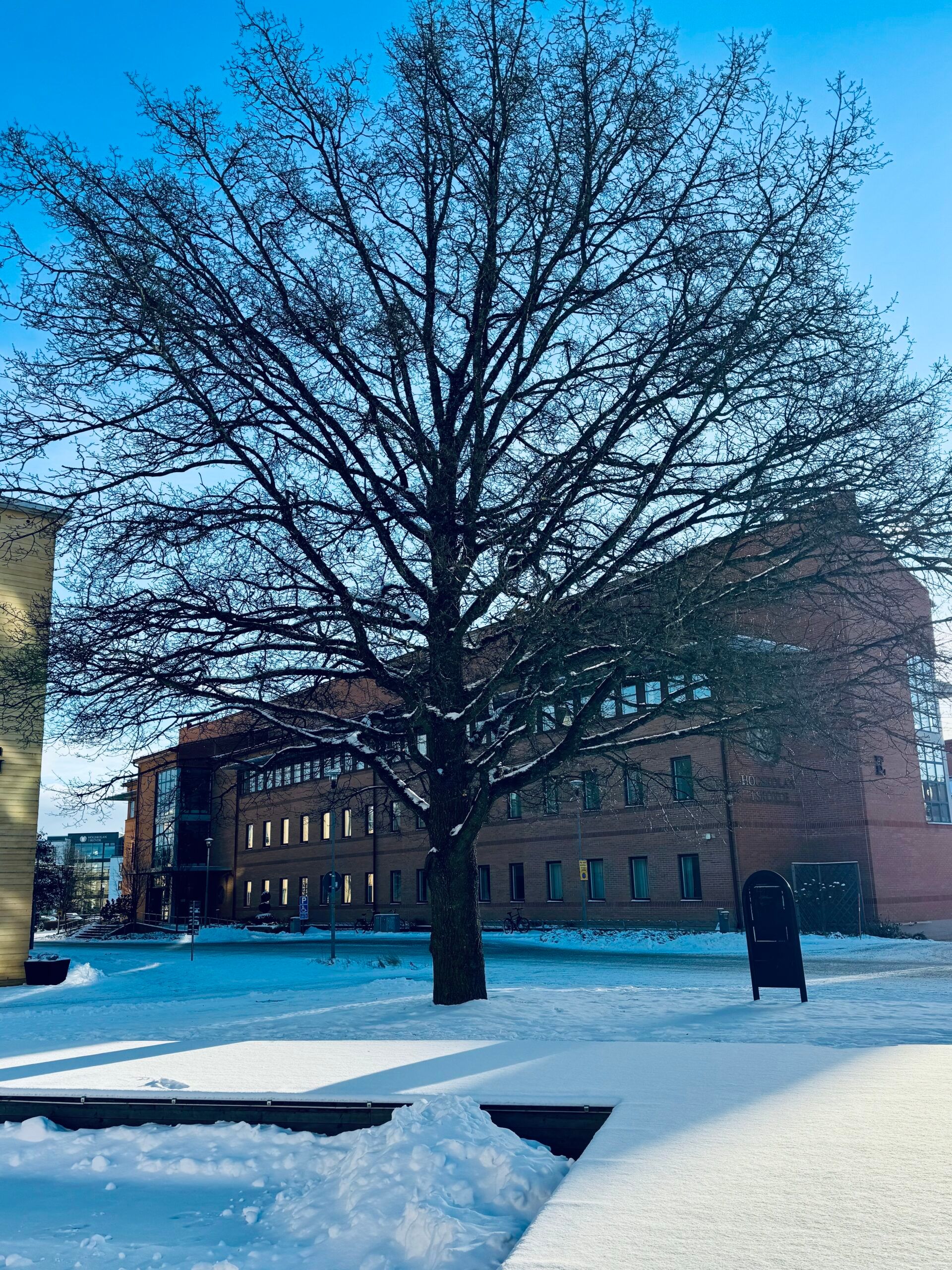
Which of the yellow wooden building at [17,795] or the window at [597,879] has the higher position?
the yellow wooden building at [17,795]

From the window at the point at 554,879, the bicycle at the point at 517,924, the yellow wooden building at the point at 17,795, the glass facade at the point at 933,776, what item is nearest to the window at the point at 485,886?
the bicycle at the point at 517,924

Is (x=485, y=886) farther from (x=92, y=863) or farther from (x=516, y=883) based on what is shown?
(x=92, y=863)

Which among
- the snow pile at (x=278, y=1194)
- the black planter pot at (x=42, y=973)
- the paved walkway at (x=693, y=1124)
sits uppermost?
the paved walkway at (x=693, y=1124)

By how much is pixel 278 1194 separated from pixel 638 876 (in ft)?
118

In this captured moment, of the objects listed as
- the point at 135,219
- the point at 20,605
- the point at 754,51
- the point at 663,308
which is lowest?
the point at 20,605

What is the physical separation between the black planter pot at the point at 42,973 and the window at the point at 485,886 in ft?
90.6

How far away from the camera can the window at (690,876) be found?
37.8 meters

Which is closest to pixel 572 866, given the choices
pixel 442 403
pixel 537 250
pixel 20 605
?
pixel 20 605

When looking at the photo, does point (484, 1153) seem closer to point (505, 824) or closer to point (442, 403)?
point (442, 403)

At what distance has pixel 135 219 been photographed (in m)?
12.2

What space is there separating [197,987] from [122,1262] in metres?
17.7

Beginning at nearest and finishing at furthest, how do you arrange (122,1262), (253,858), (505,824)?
(122,1262)
(505,824)
(253,858)

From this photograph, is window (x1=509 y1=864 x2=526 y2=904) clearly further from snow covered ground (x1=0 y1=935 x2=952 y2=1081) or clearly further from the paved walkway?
the paved walkway

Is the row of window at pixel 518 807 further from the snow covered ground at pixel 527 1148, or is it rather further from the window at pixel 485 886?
the snow covered ground at pixel 527 1148
